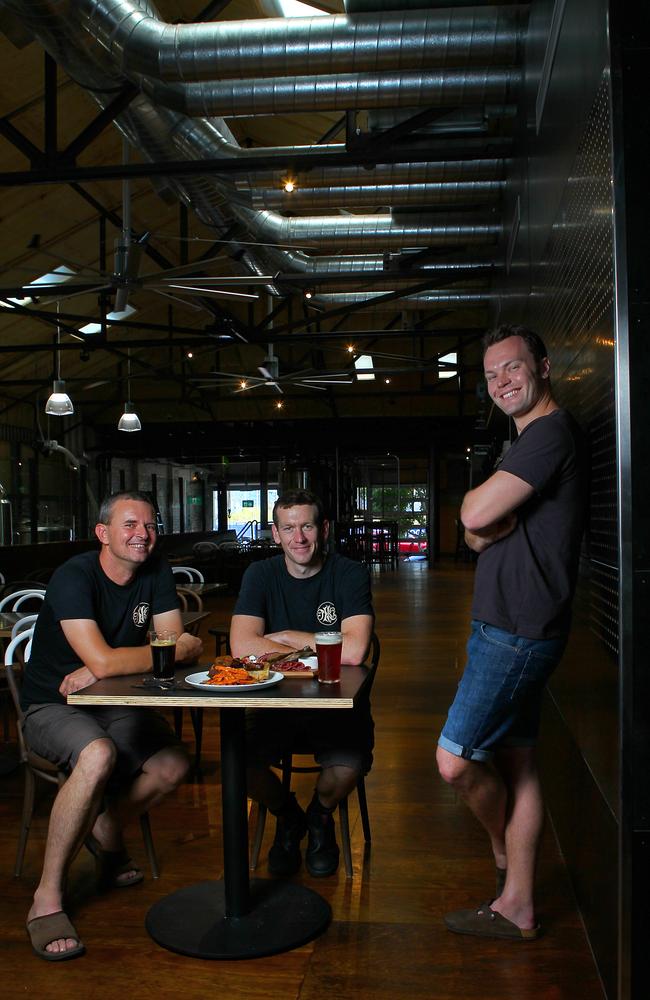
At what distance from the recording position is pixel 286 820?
10.2 feet

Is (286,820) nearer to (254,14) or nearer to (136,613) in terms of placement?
(136,613)

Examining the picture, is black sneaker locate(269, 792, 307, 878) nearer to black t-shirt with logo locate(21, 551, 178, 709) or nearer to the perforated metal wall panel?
black t-shirt with logo locate(21, 551, 178, 709)

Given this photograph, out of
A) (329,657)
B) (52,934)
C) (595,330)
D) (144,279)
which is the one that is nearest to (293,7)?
(144,279)

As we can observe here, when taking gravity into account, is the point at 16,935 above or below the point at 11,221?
below

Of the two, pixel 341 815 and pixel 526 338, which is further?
pixel 341 815

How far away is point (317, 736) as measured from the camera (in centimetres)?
300

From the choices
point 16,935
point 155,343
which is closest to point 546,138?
point 16,935

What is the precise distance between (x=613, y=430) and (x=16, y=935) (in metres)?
2.29

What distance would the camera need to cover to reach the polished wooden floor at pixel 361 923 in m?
2.29

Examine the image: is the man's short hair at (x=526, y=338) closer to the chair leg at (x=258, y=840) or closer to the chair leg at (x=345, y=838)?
the chair leg at (x=345, y=838)

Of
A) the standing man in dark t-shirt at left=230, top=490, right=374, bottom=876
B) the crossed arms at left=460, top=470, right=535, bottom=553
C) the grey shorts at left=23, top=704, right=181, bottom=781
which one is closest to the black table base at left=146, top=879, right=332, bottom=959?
the standing man in dark t-shirt at left=230, top=490, right=374, bottom=876

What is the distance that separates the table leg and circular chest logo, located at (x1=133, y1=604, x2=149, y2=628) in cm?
58

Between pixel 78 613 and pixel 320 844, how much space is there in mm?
1214

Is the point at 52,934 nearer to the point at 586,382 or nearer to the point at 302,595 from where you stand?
the point at 302,595
